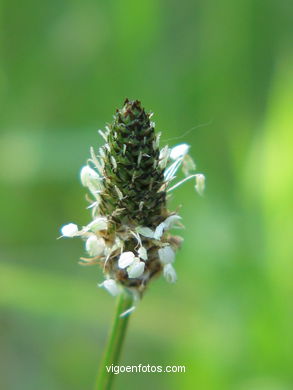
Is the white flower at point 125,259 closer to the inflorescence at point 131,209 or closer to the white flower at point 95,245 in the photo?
the inflorescence at point 131,209

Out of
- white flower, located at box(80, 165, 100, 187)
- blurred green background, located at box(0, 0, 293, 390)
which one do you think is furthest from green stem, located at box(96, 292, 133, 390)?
blurred green background, located at box(0, 0, 293, 390)

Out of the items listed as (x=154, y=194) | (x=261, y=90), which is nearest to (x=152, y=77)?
(x=261, y=90)

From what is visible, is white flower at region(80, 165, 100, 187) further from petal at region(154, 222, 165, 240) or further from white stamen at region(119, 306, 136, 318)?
white stamen at region(119, 306, 136, 318)

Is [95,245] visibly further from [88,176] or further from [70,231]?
Result: [88,176]

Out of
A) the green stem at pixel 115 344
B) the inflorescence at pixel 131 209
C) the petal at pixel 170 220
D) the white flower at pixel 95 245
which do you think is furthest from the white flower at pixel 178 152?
the green stem at pixel 115 344

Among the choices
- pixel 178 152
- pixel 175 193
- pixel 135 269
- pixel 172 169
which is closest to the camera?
pixel 135 269

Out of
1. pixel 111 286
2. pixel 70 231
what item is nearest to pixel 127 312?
pixel 111 286
